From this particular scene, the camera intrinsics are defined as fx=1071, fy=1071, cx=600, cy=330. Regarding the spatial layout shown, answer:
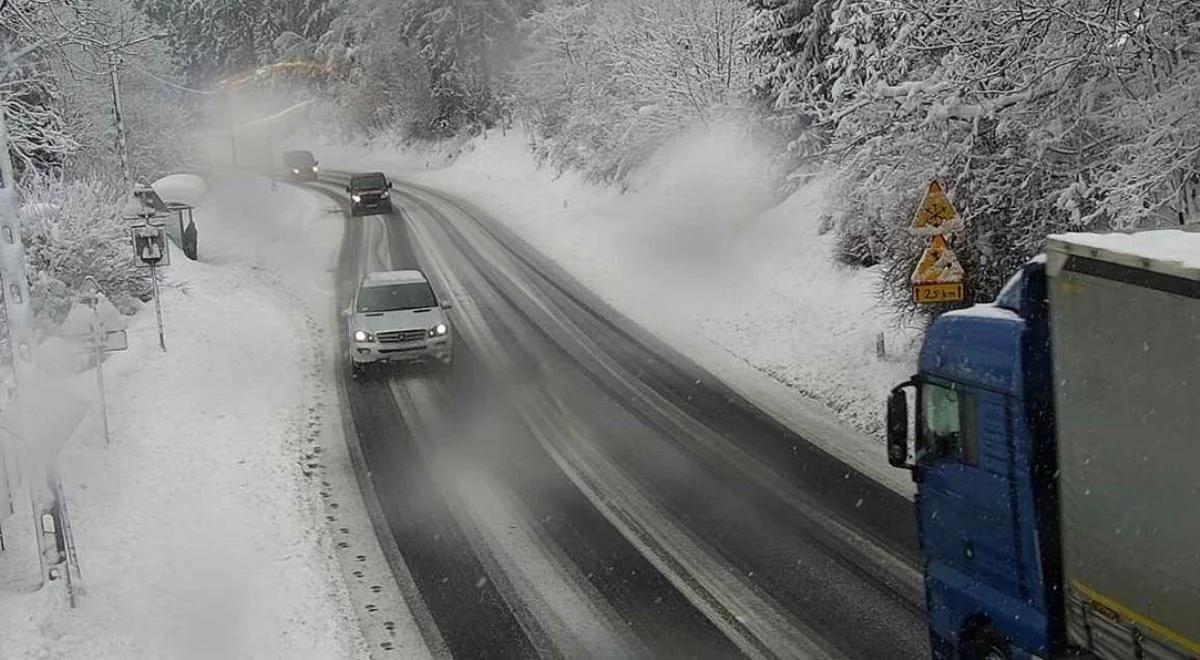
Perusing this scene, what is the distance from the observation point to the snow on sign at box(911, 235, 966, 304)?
40.3ft

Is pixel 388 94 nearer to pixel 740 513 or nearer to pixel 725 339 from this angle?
pixel 725 339

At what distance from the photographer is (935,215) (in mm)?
12234

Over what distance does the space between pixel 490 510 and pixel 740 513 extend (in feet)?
9.41

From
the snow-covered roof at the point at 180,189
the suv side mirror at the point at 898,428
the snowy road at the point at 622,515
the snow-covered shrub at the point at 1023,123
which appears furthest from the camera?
the snow-covered roof at the point at 180,189

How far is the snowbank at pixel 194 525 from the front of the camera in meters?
9.41

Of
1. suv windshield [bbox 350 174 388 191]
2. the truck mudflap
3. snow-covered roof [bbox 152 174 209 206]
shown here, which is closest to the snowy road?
the truck mudflap

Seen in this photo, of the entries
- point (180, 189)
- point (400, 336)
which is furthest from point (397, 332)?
point (180, 189)

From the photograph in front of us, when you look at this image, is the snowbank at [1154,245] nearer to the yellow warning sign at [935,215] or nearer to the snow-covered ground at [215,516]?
the yellow warning sign at [935,215]

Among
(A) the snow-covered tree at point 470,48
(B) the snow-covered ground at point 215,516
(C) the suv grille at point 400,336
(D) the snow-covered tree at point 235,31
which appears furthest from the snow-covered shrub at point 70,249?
(D) the snow-covered tree at point 235,31

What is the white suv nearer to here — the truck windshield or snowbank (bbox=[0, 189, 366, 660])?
snowbank (bbox=[0, 189, 366, 660])

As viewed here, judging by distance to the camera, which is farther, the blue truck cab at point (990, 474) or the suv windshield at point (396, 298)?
the suv windshield at point (396, 298)

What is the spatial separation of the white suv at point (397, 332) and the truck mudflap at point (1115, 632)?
1376cm

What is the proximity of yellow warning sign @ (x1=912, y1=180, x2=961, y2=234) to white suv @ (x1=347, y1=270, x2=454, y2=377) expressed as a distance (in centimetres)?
922

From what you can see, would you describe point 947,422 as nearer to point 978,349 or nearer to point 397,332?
point 978,349
